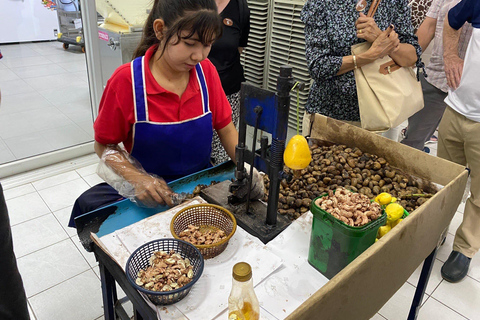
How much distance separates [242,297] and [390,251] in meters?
A: 0.47

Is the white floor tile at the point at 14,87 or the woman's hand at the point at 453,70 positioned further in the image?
the white floor tile at the point at 14,87

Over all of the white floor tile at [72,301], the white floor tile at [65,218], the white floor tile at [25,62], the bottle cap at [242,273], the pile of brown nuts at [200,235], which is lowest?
the white floor tile at [72,301]

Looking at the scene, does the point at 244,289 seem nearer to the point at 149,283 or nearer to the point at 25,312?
the point at 149,283

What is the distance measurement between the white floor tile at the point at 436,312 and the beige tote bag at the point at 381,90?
1049mm

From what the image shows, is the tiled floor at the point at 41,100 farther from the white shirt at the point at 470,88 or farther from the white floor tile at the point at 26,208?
the white shirt at the point at 470,88

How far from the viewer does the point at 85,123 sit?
3674 millimetres

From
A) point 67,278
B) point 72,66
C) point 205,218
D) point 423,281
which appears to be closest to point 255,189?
point 205,218

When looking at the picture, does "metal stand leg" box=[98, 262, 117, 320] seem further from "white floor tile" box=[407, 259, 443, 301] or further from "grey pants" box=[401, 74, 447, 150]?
"grey pants" box=[401, 74, 447, 150]

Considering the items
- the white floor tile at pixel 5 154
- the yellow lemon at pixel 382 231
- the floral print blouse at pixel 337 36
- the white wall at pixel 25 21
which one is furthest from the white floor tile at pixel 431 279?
the white wall at pixel 25 21

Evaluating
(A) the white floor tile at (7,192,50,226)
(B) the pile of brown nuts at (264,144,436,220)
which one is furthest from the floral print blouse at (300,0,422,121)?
(A) the white floor tile at (7,192,50,226)

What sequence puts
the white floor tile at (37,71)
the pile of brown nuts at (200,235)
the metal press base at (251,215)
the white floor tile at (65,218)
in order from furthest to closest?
the white floor tile at (37,71) → the white floor tile at (65,218) → the metal press base at (251,215) → the pile of brown nuts at (200,235)

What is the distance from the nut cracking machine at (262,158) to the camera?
1104 millimetres

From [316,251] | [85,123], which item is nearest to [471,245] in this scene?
[316,251]

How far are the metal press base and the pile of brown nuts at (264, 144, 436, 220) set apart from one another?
11 centimetres
